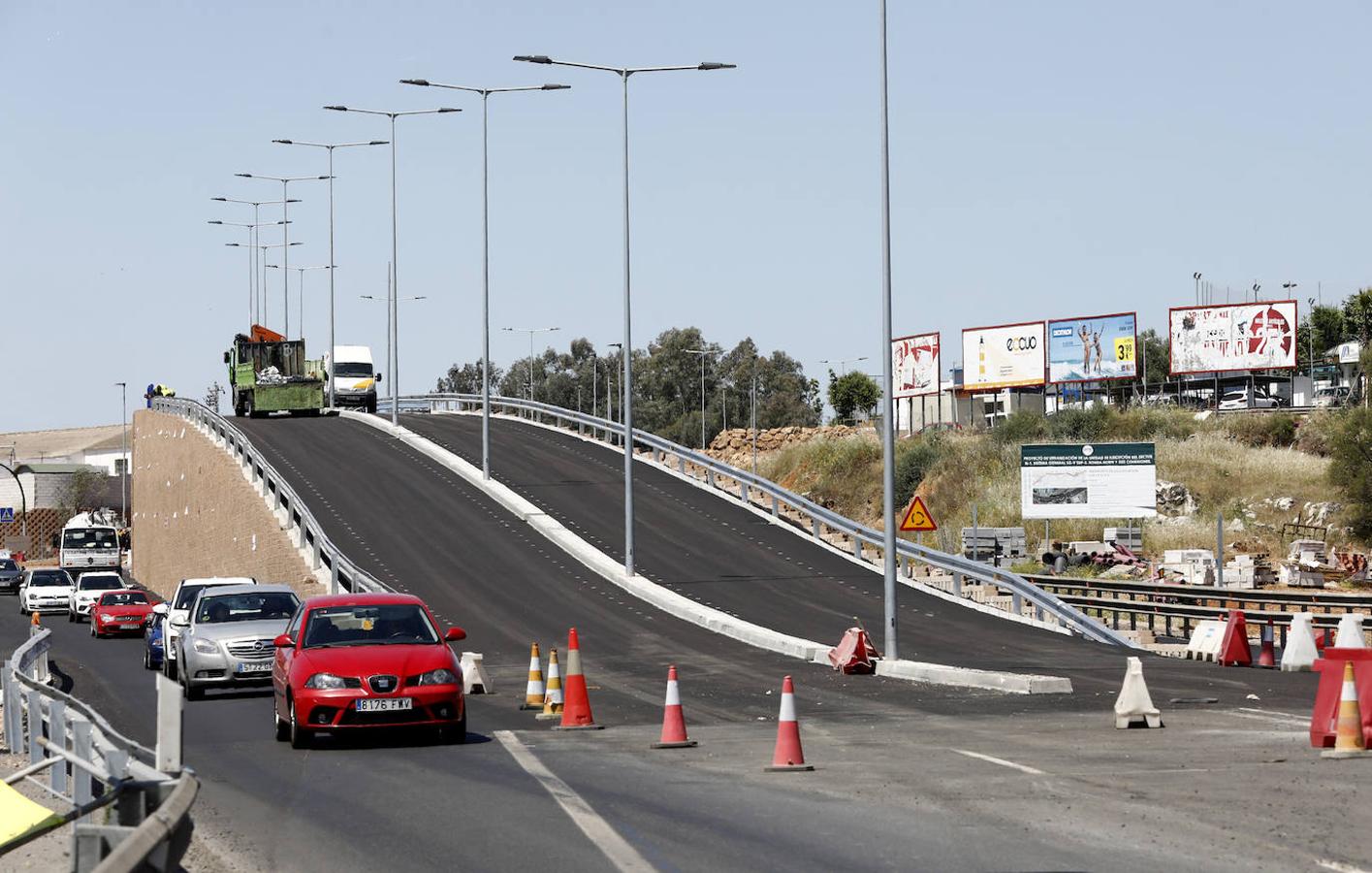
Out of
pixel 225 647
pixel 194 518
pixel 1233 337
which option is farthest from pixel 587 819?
pixel 1233 337

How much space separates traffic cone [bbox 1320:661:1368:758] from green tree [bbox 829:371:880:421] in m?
136

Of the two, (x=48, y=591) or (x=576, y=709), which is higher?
(x=576, y=709)

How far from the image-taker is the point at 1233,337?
85.7m

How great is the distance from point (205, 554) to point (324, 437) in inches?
228

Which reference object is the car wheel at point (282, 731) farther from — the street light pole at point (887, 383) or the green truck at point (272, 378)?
the green truck at point (272, 378)

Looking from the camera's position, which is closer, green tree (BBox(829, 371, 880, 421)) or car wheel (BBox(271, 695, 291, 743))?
car wheel (BBox(271, 695, 291, 743))

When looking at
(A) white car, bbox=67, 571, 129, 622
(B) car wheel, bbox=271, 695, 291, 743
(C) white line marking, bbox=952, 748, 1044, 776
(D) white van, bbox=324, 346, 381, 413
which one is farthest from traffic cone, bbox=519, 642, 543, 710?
(D) white van, bbox=324, 346, 381, 413

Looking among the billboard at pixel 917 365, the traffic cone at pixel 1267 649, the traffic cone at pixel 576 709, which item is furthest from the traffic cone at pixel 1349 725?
the billboard at pixel 917 365

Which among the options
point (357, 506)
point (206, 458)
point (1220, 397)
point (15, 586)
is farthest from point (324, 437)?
point (1220, 397)

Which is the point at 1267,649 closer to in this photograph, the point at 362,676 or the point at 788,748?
the point at 788,748

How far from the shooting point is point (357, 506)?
48.8 meters

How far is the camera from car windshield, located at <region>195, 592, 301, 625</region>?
26.4m

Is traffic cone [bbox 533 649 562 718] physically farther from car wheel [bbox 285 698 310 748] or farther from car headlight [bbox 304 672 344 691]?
car headlight [bbox 304 672 344 691]

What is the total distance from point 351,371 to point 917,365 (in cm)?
3743
